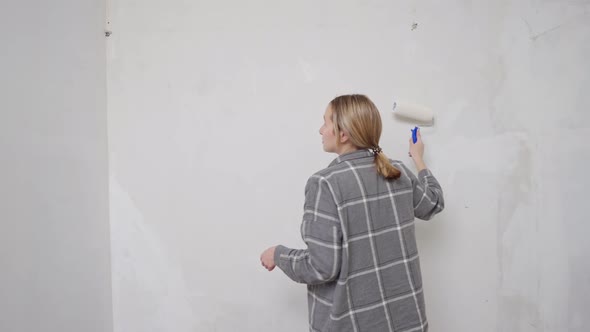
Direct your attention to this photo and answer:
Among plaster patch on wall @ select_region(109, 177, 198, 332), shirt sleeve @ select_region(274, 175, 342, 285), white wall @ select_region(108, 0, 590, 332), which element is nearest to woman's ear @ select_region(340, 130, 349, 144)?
shirt sleeve @ select_region(274, 175, 342, 285)

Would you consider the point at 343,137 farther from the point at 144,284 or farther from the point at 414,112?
the point at 144,284

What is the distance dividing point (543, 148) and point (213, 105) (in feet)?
3.94

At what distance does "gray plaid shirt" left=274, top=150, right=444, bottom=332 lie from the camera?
747 millimetres

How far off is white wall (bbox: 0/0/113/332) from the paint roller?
3.24 ft

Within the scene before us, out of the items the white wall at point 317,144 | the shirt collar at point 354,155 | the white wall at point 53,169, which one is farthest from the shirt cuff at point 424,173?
the white wall at point 53,169

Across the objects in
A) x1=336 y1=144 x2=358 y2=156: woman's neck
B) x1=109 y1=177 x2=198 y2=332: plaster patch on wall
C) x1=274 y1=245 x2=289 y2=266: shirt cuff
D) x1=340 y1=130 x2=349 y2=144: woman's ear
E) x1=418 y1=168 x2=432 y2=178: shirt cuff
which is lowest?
x1=109 y1=177 x2=198 y2=332: plaster patch on wall

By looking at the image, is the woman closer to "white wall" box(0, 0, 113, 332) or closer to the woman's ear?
the woman's ear

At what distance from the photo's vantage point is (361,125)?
2.63 feet

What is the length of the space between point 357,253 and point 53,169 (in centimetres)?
81

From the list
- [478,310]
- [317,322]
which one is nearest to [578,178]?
[478,310]

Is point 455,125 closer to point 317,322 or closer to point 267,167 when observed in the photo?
point 267,167

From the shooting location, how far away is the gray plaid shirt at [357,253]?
0.75 metres

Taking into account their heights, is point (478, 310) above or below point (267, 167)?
below

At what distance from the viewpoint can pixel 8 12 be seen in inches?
27.5
